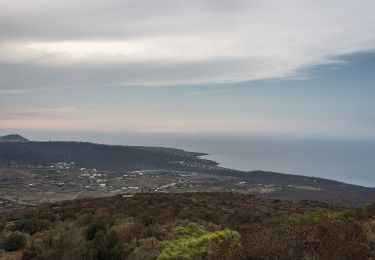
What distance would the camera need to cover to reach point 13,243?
13.8 m

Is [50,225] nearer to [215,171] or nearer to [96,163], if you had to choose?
[215,171]

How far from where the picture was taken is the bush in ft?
44.6

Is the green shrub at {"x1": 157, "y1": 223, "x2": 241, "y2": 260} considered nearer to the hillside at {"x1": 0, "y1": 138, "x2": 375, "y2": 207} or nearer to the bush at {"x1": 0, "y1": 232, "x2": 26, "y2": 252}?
the bush at {"x1": 0, "y1": 232, "x2": 26, "y2": 252}

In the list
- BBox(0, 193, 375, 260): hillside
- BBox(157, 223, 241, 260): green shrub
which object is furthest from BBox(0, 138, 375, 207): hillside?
BBox(157, 223, 241, 260): green shrub

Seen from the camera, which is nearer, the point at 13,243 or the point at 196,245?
the point at 196,245

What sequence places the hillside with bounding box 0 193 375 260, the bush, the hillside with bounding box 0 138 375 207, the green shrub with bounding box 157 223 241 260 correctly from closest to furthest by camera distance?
the hillside with bounding box 0 193 375 260, the green shrub with bounding box 157 223 241 260, the bush, the hillside with bounding box 0 138 375 207

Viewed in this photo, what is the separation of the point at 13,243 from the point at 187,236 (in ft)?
19.4

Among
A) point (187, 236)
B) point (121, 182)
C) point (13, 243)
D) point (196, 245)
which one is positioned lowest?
point (121, 182)

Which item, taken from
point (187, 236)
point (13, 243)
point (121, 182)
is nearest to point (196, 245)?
point (187, 236)

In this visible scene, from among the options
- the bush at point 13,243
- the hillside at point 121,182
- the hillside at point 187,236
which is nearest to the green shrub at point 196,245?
the hillside at point 187,236

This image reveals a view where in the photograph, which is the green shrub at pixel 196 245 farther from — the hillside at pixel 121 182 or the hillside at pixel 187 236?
the hillside at pixel 121 182

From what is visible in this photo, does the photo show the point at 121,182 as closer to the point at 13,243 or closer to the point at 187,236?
the point at 13,243

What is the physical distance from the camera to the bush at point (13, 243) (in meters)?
13.6

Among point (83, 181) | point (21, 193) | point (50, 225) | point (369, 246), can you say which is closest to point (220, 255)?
point (369, 246)
